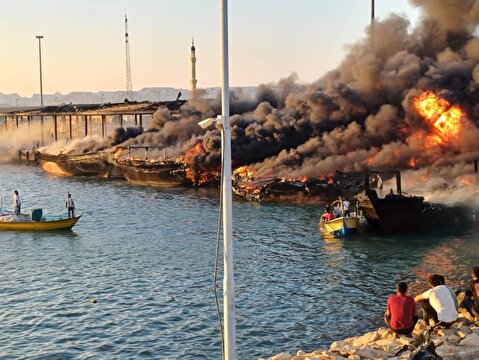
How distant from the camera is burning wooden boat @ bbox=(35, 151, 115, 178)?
99000 mm

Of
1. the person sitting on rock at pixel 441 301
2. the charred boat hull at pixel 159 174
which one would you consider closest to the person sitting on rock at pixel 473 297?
the person sitting on rock at pixel 441 301

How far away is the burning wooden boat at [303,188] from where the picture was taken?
6544 cm

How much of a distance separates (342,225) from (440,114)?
3013 centimetres

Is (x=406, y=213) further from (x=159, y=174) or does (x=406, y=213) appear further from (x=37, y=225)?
(x=159, y=174)

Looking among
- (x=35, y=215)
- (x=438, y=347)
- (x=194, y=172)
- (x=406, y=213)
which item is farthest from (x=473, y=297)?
(x=194, y=172)

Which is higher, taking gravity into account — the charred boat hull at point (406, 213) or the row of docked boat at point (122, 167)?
the row of docked boat at point (122, 167)

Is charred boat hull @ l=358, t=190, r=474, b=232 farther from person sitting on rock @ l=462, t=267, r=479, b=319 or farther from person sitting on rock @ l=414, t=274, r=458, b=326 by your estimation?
person sitting on rock @ l=414, t=274, r=458, b=326

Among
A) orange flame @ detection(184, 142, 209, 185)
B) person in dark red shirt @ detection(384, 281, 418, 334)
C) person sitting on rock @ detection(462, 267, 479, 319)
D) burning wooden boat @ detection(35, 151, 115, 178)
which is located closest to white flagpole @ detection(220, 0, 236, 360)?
person in dark red shirt @ detection(384, 281, 418, 334)

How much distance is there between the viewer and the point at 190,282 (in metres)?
34.1

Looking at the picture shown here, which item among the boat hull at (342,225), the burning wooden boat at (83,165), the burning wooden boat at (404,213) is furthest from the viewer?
the burning wooden boat at (83,165)

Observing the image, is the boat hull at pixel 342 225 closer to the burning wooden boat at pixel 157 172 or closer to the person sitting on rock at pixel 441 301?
the person sitting on rock at pixel 441 301

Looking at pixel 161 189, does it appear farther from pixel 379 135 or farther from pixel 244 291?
pixel 244 291

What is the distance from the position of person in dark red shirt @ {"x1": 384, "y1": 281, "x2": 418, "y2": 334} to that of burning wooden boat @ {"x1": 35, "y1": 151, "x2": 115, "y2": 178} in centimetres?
8218

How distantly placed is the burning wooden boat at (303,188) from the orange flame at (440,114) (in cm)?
1116
